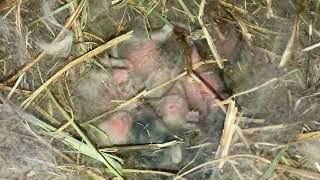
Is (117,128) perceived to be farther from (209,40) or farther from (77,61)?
Result: (209,40)

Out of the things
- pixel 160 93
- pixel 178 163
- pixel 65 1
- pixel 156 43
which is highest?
pixel 65 1

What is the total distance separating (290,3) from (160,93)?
1.33 ft

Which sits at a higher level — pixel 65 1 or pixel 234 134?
pixel 65 1

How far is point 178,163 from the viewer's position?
139 cm

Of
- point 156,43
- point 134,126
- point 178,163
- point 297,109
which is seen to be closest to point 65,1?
point 156,43

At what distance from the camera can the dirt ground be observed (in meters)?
1.37

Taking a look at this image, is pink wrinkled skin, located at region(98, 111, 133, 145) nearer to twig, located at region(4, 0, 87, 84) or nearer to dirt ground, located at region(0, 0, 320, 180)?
dirt ground, located at region(0, 0, 320, 180)

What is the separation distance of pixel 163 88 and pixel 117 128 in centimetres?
15

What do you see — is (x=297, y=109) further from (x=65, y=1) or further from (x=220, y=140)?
(x=65, y=1)

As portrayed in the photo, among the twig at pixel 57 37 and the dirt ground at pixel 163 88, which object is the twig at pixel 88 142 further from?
the twig at pixel 57 37

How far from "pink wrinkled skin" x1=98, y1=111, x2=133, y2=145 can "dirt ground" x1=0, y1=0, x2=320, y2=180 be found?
15 millimetres

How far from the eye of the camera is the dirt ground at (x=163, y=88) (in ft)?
4.50

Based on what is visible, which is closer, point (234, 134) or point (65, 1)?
point (234, 134)

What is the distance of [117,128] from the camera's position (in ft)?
4.66
